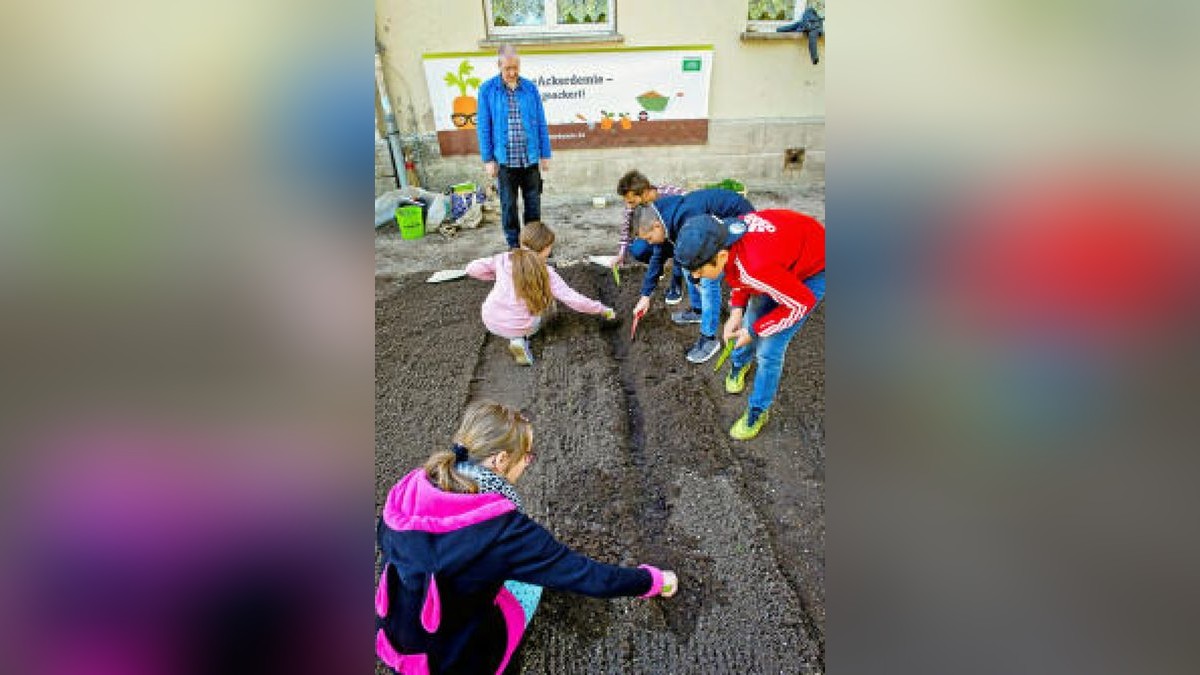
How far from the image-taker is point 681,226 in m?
3.56

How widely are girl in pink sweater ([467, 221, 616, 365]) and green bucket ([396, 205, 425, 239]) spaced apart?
253cm

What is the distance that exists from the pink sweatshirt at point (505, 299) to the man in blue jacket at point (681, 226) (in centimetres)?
57

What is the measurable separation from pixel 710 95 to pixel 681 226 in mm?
4206

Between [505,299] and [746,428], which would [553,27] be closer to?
[505,299]

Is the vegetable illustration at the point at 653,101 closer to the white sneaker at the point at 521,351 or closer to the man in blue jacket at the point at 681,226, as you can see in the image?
the man in blue jacket at the point at 681,226

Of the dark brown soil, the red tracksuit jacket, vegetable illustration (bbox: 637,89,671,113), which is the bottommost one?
the dark brown soil

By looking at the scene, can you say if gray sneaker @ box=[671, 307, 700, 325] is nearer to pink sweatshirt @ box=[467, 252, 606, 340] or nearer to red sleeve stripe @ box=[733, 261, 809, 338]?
pink sweatshirt @ box=[467, 252, 606, 340]

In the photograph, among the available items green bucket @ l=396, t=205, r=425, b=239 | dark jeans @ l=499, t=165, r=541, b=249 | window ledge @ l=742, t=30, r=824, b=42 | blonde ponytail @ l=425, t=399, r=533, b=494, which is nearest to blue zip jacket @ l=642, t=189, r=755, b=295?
dark jeans @ l=499, t=165, r=541, b=249

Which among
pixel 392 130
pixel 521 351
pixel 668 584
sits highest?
pixel 392 130

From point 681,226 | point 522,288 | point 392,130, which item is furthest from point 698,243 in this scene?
point 392,130

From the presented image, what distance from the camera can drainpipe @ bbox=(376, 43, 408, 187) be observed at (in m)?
6.53
